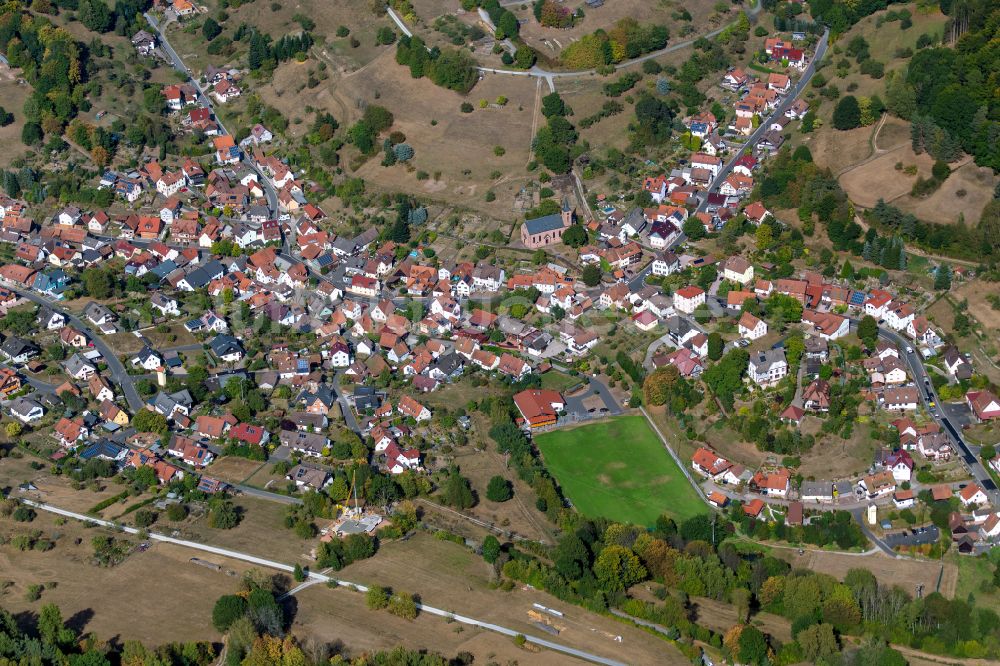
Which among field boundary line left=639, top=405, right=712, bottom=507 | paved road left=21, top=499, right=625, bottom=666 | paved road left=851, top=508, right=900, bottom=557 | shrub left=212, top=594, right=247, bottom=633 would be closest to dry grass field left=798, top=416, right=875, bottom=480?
paved road left=851, top=508, right=900, bottom=557

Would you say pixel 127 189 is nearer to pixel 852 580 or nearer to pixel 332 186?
pixel 332 186

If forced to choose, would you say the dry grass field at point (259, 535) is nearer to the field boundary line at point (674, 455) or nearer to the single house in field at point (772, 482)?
the field boundary line at point (674, 455)

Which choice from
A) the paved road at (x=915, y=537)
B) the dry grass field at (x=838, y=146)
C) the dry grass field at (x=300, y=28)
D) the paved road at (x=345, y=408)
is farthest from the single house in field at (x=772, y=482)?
the dry grass field at (x=300, y=28)

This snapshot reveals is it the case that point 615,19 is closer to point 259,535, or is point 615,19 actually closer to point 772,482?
point 772,482

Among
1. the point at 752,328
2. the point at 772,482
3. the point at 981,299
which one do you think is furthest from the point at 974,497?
the point at 752,328

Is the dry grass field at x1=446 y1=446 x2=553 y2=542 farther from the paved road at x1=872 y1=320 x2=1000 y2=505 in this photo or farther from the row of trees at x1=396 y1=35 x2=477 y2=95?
the row of trees at x1=396 y1=35 x2=477 y2=95

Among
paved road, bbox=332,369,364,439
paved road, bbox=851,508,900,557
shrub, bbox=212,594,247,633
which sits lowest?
paved road, bbox=851,508,900,557
